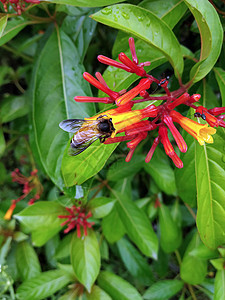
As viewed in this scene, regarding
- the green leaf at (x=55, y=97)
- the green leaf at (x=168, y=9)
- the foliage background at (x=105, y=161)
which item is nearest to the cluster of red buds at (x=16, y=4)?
the foliage background at (x=105, y=161)

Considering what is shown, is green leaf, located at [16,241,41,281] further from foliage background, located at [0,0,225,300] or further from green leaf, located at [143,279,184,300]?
green leaf, located at [143,279,184,300]

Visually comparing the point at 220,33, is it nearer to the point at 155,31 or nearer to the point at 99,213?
the point at 155,31

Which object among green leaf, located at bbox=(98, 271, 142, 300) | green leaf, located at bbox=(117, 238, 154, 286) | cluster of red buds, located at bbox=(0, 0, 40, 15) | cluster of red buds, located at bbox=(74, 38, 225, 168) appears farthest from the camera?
green leaf, located at bbox=(117, 238, 154, 286)

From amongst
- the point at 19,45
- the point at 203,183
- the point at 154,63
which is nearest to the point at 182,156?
the point at 203,183

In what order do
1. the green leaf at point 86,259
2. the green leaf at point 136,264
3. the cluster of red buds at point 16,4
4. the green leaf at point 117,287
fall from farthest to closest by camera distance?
1. the green leaf at point 136,264
2. the green leaf at point 117,287
3. the green leaf at point 86,259
4. the cluster of red buds at point 16,4

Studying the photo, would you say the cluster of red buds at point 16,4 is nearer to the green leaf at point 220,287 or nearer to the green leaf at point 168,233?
the green leaf at point 168,233

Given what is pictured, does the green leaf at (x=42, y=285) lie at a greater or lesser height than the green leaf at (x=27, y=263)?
greater

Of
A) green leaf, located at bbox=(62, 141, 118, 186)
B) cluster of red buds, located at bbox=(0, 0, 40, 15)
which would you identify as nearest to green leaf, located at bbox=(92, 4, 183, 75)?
green leaf, located at bbox=(62, 141, 118, 186)
